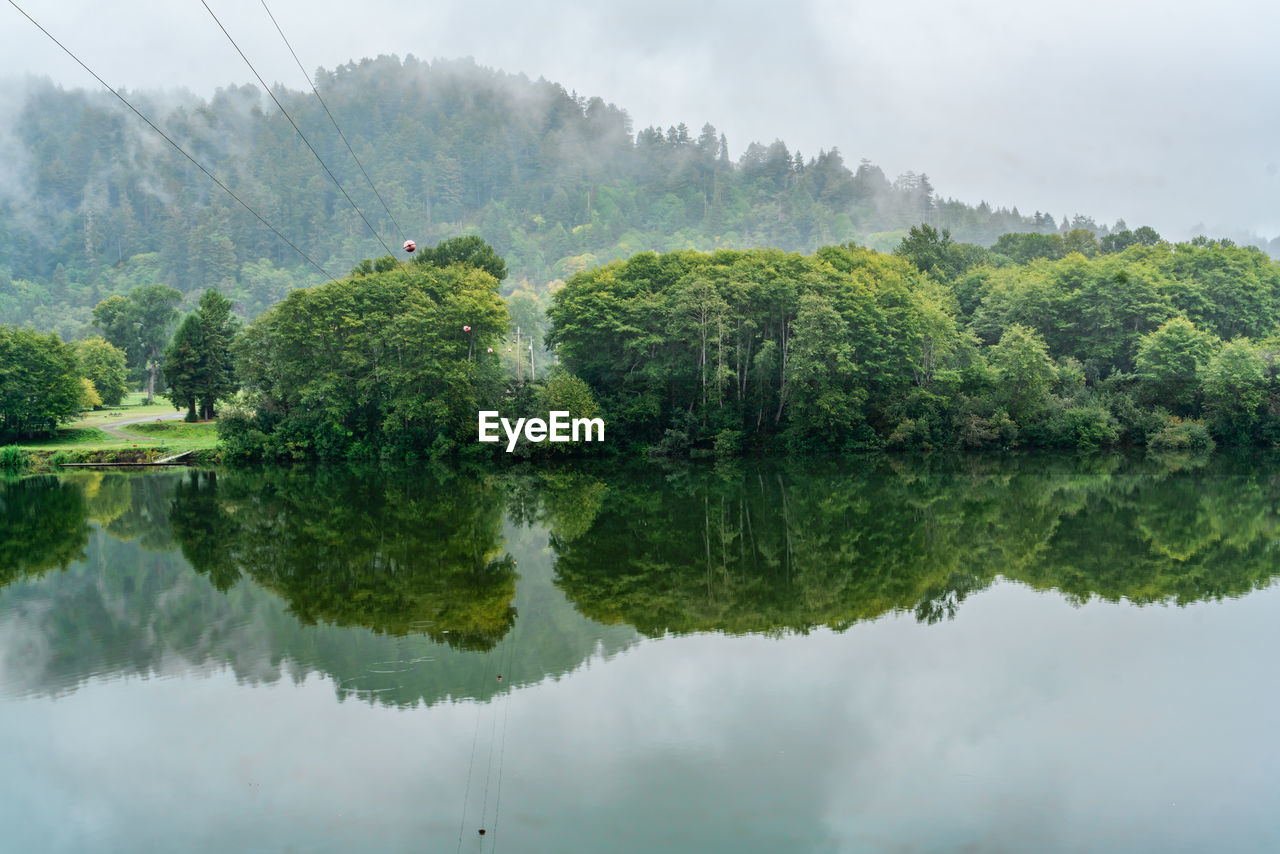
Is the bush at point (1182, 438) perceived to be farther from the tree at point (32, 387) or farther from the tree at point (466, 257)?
the tree at point (32, 387)

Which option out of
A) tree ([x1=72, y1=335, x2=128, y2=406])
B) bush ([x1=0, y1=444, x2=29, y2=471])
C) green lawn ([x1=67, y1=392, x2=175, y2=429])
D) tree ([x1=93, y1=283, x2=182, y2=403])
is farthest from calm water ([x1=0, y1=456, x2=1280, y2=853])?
tree ([x1=93, y1=283, x2=182, y2=403])

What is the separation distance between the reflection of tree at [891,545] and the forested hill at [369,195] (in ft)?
352

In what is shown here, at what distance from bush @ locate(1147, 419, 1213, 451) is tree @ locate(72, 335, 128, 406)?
6143cm

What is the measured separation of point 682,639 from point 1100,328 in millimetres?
44000

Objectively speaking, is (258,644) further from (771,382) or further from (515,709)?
(771,382)

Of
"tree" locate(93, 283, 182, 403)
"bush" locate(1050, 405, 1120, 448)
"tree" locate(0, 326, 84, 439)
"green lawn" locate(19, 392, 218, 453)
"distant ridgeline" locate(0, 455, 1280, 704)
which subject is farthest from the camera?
"tree" locate(93, 283, 182, 403)

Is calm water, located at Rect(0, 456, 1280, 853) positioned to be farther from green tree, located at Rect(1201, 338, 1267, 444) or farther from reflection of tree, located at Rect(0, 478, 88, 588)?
green tree, located at Rect(1201, 338, 1267, 444)

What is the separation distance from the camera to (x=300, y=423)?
39.9 metres

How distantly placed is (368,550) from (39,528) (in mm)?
10074

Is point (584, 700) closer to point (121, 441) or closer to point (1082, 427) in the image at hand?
point (1082, 427)

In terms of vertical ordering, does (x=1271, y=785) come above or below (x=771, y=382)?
below

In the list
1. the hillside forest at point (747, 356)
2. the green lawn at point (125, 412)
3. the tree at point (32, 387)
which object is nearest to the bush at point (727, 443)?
the hillside forest at point (747, 356)

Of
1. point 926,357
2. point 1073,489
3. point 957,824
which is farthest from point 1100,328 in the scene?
point 957,824

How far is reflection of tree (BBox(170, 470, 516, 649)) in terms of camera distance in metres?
13.3
